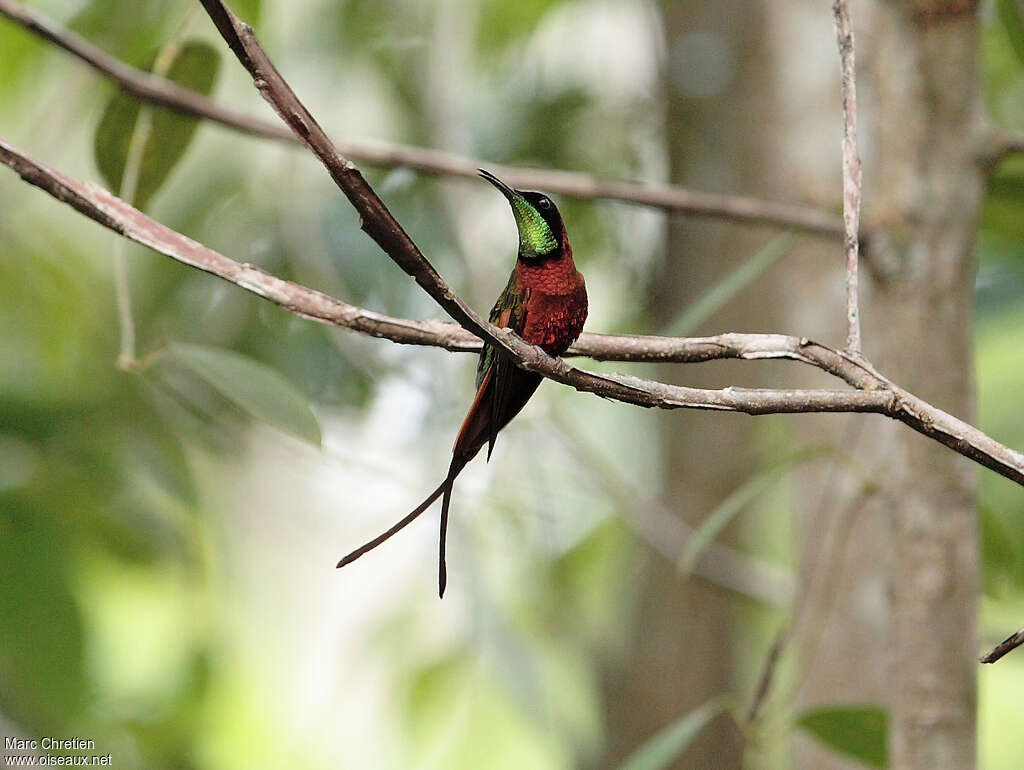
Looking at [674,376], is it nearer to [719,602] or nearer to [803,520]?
[719,602]

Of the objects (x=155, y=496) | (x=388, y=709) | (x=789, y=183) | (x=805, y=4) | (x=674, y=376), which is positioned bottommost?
(x=388, y=709)

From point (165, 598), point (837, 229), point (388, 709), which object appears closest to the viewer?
point (837, 229)

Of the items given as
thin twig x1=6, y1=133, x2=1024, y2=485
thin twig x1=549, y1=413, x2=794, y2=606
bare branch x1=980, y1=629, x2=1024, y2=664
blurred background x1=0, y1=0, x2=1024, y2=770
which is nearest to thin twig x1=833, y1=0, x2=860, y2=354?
thin twig x1=6, y1=133, x2=1024, y2=485

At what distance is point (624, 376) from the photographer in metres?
0.84

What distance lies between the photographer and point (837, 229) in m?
1.60

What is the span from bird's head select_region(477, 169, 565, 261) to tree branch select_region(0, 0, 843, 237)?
18.5 inches

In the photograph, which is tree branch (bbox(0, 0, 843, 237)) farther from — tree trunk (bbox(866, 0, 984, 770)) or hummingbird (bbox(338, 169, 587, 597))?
hummingbird (bbox(338, 169, 587, 597))

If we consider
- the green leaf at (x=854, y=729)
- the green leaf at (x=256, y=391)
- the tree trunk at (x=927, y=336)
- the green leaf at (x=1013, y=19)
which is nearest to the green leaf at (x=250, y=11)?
the green leaf at (x=256, y=391)

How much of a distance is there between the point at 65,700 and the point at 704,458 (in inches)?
72.8

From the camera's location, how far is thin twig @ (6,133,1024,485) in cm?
78

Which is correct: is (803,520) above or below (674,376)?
below

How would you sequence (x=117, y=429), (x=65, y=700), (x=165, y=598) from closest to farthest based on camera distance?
1. (x=65, y=700)
2. (x=117, y=429)
3. (x=165, y=598)

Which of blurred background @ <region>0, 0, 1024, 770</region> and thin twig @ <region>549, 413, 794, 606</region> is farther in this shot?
thin twig @ <region>549, 413, 794, 606</region>

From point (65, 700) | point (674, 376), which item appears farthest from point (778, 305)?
point (65, 700)
